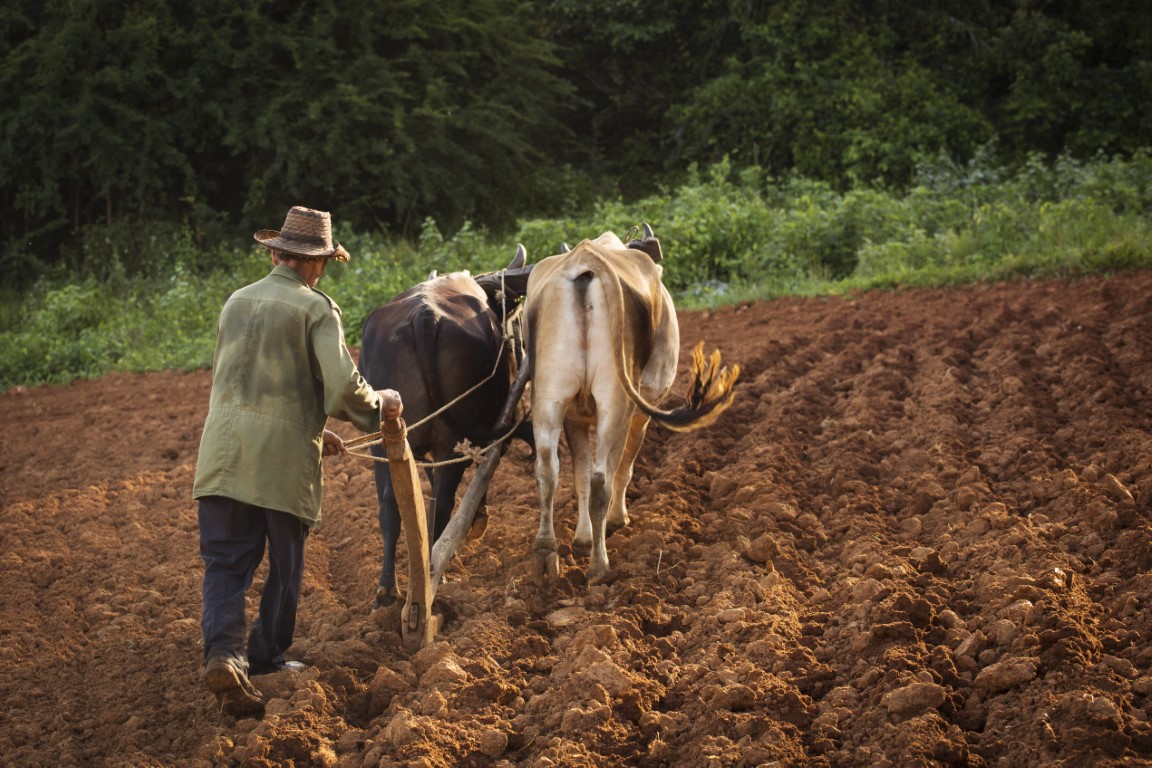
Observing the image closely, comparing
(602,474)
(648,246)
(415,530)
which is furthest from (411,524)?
(648,246)

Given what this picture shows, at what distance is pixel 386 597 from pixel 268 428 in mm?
1373

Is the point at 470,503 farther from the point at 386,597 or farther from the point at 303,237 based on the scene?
the point at 303,237

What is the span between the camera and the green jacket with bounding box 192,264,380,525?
5.08 meters

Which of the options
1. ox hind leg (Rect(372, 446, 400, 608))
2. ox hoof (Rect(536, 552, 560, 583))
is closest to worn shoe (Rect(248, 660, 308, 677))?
ox hind leg (Rect(372, 446, 400, 608))

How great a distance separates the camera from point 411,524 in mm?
5391

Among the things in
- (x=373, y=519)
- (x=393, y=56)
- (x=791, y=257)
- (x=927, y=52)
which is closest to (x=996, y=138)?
(x=927, y=52)

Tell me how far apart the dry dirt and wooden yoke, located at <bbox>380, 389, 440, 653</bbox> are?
0.51 ft

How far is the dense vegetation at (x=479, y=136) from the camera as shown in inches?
631

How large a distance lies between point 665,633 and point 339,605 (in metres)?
1.74

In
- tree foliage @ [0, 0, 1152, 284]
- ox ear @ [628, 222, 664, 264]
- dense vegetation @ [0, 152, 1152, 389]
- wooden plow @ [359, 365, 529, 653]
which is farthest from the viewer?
tree foliage @ [0, 0, 1152, 284]

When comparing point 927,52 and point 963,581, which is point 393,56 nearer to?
point 927,52

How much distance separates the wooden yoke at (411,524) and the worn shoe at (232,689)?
2.63 feet

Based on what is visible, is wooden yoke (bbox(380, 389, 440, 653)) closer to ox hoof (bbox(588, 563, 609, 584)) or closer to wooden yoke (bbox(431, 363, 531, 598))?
wooden yoke (bbox(431, 363, 531, 598))

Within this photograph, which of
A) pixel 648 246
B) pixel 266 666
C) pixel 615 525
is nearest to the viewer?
pixel 266 666
